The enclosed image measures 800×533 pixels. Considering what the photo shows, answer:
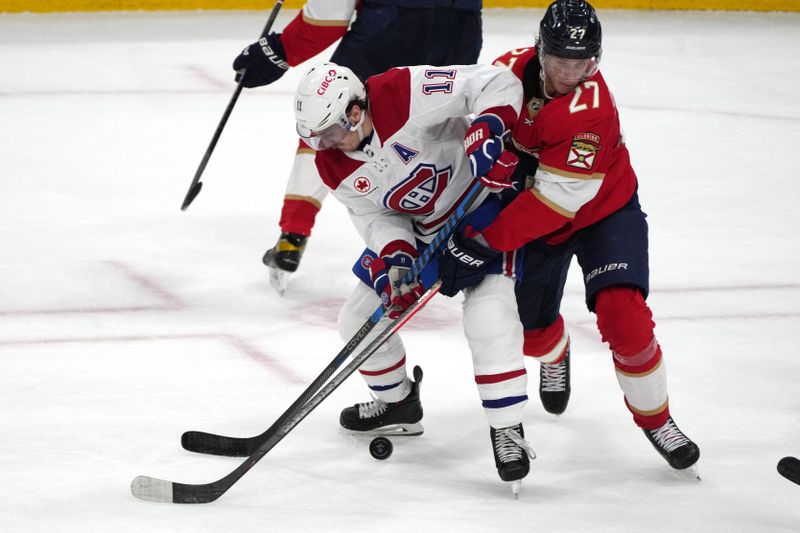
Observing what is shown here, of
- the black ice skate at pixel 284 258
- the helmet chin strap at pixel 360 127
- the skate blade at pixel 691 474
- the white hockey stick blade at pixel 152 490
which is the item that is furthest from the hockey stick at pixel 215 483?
the black ice skate at pixel 284 258

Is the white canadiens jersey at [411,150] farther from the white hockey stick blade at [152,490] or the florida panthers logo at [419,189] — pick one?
the white hockey stick blade at [152,490]

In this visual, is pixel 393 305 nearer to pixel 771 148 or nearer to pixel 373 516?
pixel 373 516

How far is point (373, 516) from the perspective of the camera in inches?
95.2

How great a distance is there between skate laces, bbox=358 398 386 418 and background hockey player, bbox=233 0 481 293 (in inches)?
39.3

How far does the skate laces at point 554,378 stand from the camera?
9.71 ft

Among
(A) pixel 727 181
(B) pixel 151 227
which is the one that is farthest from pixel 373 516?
(A) pixel 727 181

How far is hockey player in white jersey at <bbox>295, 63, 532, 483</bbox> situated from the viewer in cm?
253

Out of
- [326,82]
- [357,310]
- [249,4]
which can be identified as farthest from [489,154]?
[249,4]

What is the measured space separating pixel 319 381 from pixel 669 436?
0.71 m

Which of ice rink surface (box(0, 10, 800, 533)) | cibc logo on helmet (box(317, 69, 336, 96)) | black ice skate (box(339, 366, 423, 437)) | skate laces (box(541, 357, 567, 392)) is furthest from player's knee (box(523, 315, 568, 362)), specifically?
cibc logo on helmet (box(317, 69, 336, 96))

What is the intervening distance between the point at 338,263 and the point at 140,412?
1289mm

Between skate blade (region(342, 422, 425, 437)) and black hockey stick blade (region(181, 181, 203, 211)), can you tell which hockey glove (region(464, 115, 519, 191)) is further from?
black hockey stick blade (region(181, 181, 203, 211))

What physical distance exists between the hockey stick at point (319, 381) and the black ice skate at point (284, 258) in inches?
42.6

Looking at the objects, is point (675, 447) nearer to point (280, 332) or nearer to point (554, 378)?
point (554, 378)
